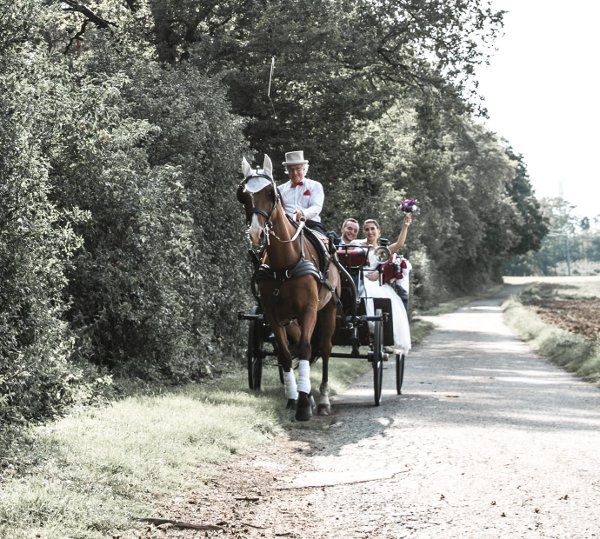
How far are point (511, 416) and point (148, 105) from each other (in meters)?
7.89

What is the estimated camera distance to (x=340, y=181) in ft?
79.9

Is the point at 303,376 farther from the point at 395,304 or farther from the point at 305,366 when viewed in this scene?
the point at 395,304

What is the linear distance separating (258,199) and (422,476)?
3509 mm

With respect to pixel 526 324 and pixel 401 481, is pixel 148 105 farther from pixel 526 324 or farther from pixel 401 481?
pixel 526 324

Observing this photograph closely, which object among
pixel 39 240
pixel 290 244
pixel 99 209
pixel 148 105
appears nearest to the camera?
pixel 39 240

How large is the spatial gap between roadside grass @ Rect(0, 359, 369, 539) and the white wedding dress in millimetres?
2483

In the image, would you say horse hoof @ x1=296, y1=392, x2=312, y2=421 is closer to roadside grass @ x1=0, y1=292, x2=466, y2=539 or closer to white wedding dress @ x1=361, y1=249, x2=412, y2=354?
roadside grass @ x1=0, y1=292, x2=466, y2=539


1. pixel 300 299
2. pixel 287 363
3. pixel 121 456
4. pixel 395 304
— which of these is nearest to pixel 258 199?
pixel 300 299

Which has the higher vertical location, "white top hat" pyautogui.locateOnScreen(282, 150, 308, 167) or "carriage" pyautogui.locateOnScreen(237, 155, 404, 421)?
"white top hat" pyautogui.locateOnScreen(282, 150, 308, 167)

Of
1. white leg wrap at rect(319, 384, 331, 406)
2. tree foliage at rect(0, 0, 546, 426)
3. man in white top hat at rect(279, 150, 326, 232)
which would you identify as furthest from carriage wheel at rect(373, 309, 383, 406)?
tree foliage at rect(0, 0, 546, 426)

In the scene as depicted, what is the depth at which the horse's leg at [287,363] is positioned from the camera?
1080 cm

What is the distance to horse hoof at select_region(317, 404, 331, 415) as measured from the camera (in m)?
11.1

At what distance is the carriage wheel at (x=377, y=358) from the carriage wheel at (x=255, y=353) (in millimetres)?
1564

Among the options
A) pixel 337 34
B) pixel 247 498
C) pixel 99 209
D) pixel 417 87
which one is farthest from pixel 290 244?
pixel 417 87
